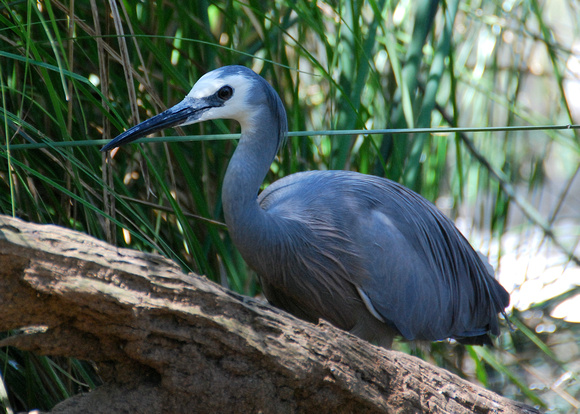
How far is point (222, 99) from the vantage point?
1.73 metres

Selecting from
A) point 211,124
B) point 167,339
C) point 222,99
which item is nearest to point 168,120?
point 222,99

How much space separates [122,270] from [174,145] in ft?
2.35

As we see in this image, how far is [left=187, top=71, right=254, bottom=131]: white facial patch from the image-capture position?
1689 millimetres

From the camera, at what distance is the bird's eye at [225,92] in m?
1.72

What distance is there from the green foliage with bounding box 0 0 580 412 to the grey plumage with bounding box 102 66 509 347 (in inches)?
3.1

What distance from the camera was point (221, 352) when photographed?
1057mm

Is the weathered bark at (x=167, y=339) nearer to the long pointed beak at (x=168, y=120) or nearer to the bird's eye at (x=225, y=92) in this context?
the long pointed beak at (x=168, y=120)

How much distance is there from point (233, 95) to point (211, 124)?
430 millimetres

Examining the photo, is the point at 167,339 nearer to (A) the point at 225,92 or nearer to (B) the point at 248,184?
(B) the point at 248,184

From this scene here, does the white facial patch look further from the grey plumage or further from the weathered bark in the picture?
the weathered bark

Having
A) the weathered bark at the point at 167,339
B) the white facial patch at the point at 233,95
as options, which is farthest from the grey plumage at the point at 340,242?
the weathered bark at the point at 167,339

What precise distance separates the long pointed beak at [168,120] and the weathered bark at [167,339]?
1.73ft

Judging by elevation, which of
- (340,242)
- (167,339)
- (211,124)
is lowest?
(340,242)

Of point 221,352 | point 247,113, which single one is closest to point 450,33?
point 247,113
